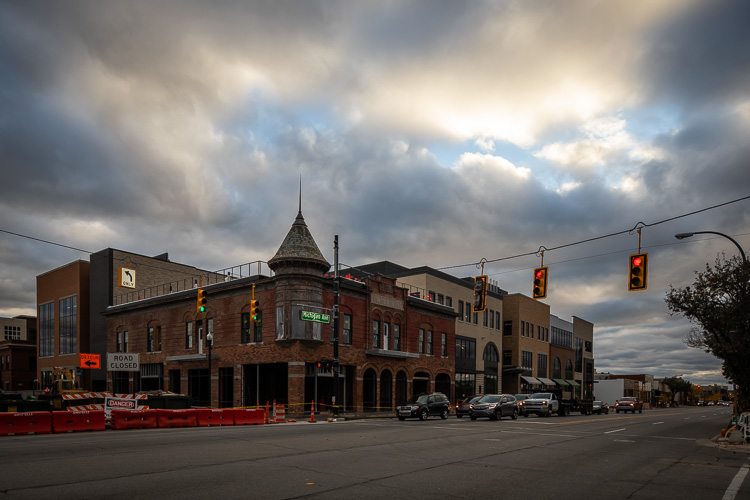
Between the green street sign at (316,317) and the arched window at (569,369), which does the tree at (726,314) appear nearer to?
the green street sign at (316,317)

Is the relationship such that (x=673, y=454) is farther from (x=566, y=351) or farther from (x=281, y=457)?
(x=566, y=351)

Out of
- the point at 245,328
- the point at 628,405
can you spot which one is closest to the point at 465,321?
the point at 628,405

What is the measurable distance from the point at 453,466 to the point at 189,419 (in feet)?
53.2

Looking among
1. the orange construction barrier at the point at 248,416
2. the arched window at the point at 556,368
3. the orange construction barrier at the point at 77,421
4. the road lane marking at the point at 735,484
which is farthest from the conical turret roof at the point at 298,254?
the arched window at the point at 556,368

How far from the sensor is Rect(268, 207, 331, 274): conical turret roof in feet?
125

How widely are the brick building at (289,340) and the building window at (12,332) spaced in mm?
44793

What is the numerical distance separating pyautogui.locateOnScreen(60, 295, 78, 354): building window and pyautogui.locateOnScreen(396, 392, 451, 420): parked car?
1590 inches

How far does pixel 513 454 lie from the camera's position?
15.9 metres

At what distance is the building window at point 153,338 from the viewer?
1940 inches

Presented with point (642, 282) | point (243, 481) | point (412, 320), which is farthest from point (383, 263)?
point (243, 481)

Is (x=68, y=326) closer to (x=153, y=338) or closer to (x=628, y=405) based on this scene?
(x=153, y=338)

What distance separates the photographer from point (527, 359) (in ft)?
232

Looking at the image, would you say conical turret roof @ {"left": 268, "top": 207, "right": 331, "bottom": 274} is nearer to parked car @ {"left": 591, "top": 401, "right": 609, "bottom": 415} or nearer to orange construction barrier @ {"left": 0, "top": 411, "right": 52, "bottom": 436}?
orange construction barrier @ {"left": 0, "top": 411, "right": 52, "bottom": 436}

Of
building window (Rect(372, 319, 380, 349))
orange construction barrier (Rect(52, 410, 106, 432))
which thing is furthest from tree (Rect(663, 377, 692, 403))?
orange construction barrier (Rect(52, 410, 106, 432))
